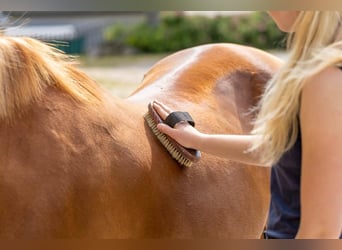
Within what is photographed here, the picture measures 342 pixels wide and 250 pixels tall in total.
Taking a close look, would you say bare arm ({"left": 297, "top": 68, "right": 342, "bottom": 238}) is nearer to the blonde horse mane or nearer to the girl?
the girl

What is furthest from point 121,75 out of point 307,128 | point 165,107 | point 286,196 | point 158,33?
point 307,128

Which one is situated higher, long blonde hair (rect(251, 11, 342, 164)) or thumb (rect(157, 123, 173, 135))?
long blonde hair (rect(251, 11, 342, 164))

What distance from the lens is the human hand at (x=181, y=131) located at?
171cm

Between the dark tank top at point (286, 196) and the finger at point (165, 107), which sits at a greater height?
the dark tank top at point (286, 196)

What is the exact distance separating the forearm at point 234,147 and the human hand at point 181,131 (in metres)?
0.12

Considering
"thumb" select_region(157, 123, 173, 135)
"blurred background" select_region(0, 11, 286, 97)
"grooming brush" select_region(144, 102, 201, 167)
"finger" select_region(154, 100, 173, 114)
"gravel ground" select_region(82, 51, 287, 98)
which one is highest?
"finger" select_region(154, 100, 173, 114)

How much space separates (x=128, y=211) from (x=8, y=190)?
313 millimetres

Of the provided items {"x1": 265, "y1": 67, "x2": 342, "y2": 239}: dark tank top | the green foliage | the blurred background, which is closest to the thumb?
{"x1": 265, "y1": 67, "x2": 342, "y2": 239}: dark tank top

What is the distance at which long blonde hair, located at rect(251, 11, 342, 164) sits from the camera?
3.73ft

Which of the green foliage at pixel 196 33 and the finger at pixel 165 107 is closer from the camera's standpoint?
the finger at pixel 165 107

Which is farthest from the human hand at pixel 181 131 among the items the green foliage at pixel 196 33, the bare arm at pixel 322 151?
the green foliage at pixel 196 33

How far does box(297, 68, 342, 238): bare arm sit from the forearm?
0.31m

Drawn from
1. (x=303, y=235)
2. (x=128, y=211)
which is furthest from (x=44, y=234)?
(x=303, y=235)

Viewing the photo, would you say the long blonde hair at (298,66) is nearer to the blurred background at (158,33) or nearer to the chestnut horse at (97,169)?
the chestnut horse at (97,169)
